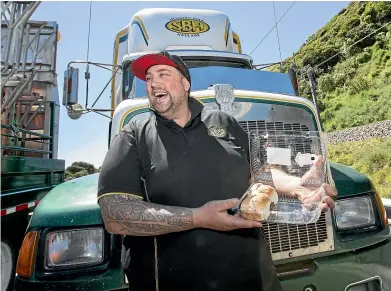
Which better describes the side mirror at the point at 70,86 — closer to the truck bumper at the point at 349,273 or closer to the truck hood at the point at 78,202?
the truck hood at the point at 78,202

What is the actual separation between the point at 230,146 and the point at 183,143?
27 cm

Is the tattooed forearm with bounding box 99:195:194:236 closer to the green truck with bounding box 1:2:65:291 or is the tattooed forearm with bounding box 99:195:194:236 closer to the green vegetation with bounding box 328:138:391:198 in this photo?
the green truck with bounding box 1:2:65:291

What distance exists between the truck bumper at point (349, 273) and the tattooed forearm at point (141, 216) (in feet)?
4.10

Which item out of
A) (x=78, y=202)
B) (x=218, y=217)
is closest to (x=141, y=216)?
(x=218, y=217)

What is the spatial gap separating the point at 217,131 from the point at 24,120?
21.2ft

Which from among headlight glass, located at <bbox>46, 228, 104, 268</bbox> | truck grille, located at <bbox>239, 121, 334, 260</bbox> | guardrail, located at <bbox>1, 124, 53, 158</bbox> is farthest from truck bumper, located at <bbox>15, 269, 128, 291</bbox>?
guardrail, located at <bbox>1, 124, 53, 158</bbox>

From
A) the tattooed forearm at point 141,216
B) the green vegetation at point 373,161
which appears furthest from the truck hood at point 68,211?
the green vegetation at point 373,161

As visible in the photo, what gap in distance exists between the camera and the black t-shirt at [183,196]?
169 cm

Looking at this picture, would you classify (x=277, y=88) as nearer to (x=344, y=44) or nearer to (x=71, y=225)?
(x=71, y=225)

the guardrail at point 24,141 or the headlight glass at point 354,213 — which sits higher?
the guardrail at point 24,141

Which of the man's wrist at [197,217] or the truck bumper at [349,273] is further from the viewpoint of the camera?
the truck bumper at [349,273]

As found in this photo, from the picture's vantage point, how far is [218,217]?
5.01 feet

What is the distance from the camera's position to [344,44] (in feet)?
159

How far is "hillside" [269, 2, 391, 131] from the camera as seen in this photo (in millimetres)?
34531
